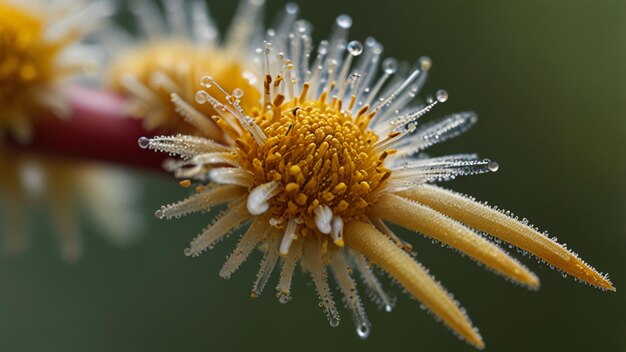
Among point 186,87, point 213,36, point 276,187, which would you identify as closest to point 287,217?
point 276,187

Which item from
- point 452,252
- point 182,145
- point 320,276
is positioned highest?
point 182,145

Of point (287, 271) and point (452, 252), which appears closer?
point (287, 271)

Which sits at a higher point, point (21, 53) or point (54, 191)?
point (21, 53)

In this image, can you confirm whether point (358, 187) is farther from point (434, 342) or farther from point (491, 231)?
point (434, 342)

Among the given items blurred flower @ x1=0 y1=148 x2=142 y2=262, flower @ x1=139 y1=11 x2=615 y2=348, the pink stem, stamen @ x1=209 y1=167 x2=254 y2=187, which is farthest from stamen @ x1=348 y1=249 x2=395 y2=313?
blurred flower @ x1=0 y1=148 x2=142 y2=262

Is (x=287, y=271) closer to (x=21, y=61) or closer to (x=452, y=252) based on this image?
(x=21, y=61)

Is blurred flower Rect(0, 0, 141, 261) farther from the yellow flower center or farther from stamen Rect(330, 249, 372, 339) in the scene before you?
stamen Rect(330, 249, 372, 339)

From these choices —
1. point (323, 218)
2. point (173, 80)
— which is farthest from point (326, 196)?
point (173, 80)
